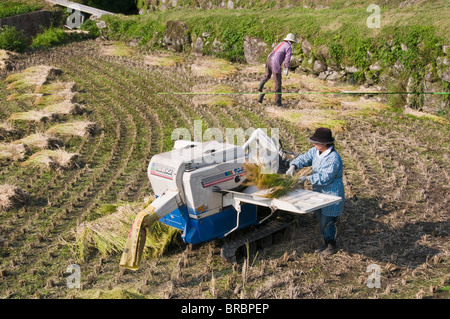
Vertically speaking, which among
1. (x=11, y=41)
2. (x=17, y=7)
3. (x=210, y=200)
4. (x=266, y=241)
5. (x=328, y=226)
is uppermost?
(x=17, y=7)

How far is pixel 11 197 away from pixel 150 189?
1.90 m

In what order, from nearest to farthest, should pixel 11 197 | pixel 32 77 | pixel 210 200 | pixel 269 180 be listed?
pixel 210 200 < pixel 269 180 < pixel 11 197 < pixel 32 77

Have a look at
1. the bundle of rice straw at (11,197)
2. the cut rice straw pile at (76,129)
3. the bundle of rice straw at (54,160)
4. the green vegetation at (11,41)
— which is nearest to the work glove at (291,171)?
the bundle of rice straw at (11,197)

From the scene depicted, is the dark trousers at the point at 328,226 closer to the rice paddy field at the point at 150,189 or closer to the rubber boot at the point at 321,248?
the rubber boot at the point at 321,248

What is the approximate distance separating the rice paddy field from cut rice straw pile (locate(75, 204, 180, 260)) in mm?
19

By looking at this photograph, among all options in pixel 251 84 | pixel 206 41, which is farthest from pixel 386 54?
pixel 206 41

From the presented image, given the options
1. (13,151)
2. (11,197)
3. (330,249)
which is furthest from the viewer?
(13,151)

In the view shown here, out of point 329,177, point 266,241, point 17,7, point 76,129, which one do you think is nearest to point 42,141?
point 76,129

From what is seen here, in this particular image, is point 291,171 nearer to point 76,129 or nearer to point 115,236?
point 115,236

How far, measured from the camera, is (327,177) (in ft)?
17.1

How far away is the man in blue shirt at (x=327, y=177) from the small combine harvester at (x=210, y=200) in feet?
0.65

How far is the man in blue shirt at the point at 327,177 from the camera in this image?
5223 mm

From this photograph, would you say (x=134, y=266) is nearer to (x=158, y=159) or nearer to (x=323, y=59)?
(x=158, y=159)

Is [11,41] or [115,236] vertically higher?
[11,41]
